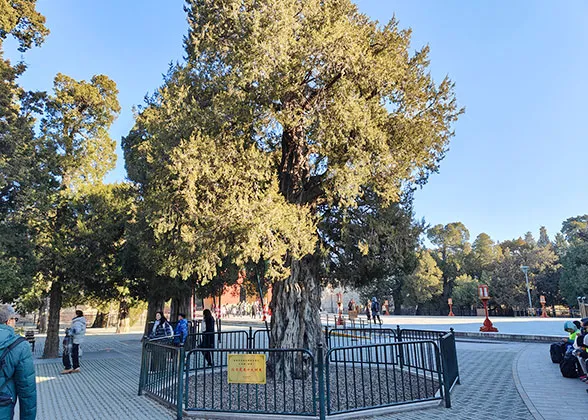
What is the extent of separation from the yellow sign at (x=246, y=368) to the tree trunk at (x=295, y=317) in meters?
2.69

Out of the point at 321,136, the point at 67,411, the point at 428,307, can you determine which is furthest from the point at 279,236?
the point at 428,307

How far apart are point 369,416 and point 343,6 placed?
28.7 ft

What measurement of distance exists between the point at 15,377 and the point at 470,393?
297 inches

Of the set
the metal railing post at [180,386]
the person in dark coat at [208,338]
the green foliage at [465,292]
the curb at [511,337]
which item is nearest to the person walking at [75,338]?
the person in dark coat at [208,338]

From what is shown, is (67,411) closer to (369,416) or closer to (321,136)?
(369,416)

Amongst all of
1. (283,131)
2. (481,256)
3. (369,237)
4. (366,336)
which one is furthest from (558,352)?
(481,256)

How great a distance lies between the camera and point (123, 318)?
32.3m

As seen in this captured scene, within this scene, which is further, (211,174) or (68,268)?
(68,268)

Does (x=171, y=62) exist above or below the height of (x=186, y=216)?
above

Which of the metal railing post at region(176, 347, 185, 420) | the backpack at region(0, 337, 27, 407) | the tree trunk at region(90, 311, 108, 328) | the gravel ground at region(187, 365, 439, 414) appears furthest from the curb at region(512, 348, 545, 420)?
the tree trunk at region(90, 311, 108, 328)

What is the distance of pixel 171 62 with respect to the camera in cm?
1059

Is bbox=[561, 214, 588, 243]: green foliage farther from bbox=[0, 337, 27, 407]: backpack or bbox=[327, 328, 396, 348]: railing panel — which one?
bbox=[0, 337, 27, 407]: backpack

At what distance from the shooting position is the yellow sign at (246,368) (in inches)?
239

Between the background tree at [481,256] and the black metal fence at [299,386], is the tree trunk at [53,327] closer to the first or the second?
the black metal fence at [299,386]
